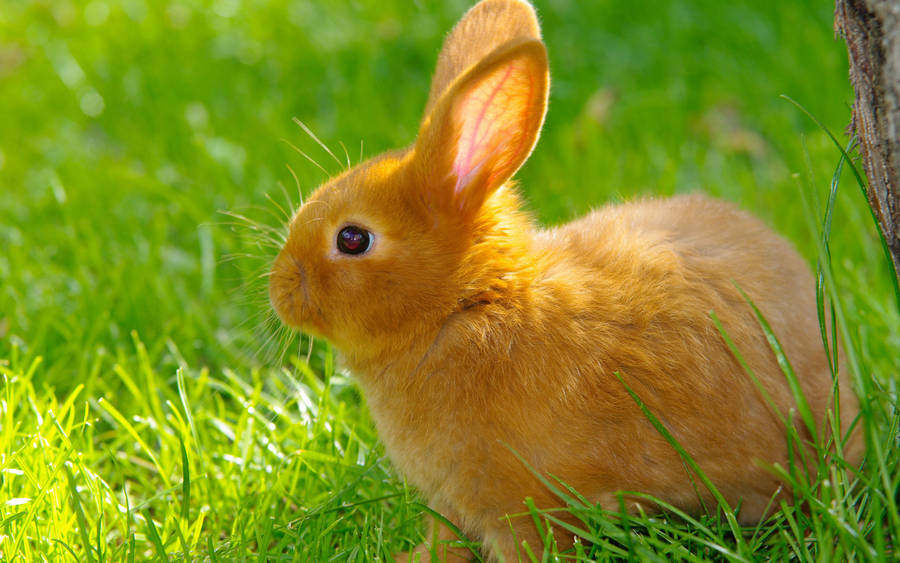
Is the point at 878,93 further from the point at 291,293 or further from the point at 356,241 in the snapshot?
the point at 291,293

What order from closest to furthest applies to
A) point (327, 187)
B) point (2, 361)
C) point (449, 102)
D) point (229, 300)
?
point (449, 102) < point (327, 187) < point (2, 361) < point (229, 300)

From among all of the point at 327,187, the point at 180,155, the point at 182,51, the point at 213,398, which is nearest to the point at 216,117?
the point at 180,155

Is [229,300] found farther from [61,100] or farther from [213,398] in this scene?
[61,100]

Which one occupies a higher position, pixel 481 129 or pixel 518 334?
pixel 481 129

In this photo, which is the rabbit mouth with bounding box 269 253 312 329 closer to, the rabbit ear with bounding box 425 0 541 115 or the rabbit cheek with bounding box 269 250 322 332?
the rabbit cheek with bounding box 269 250 322 332

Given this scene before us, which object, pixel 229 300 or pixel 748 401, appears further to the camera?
pixel 229 300

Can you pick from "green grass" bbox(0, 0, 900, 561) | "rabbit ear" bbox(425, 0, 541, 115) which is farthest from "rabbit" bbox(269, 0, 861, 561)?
"rabbit ear" bbox(425, 0, 541, 115)

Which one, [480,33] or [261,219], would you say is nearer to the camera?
[480,33]

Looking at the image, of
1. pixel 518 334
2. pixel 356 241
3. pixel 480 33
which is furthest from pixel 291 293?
pixel 480 33
